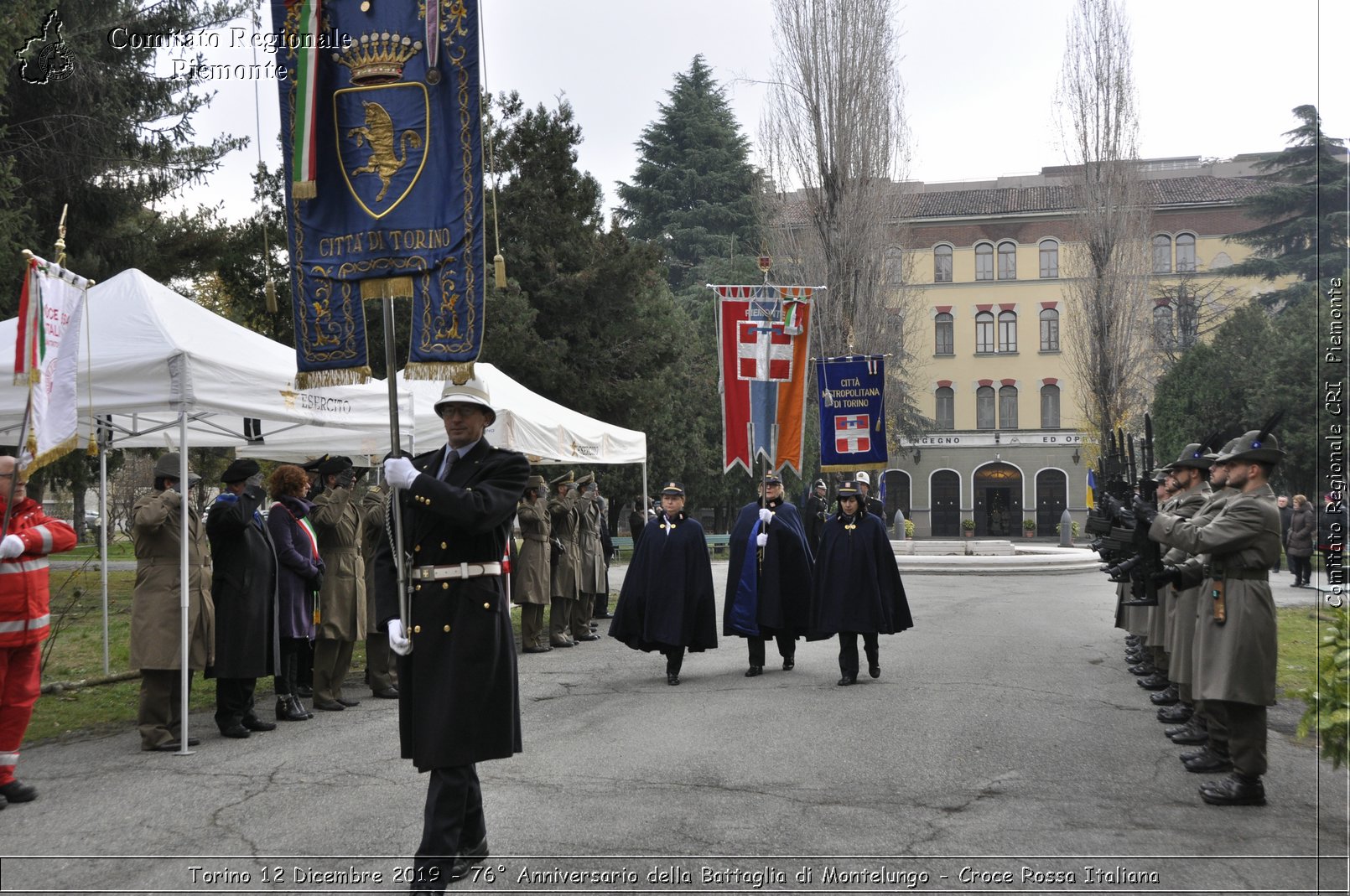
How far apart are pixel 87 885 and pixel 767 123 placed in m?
34.4

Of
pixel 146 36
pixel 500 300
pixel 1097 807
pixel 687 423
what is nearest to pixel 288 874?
pixel 1097 807

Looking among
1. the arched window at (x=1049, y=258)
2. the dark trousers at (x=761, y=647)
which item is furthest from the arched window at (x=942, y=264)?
the dark trousers at (x=761, y=647)

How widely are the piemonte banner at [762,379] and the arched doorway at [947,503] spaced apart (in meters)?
48.5

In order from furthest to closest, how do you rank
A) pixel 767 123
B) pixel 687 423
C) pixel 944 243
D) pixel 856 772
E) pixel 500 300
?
1. pixel 944 243
2. pixel 687 423
3. pixel 767 123
4. pixel 500 300
5. pixel 856 772

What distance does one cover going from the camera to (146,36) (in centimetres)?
1889

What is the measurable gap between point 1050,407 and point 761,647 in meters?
52.9

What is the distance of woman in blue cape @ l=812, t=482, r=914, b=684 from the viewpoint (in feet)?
38.0

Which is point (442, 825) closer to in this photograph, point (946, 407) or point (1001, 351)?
point (946, 407)

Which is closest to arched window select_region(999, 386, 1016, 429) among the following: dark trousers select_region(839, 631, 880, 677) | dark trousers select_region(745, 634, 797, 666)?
dark trousers select_region(745, 634, 797, 666)

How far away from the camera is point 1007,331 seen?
205ft

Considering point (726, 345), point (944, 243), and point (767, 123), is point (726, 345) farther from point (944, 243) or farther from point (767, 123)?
point (944, 243)

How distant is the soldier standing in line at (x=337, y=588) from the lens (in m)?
10.2

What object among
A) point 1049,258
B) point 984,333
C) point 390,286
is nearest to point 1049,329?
point 984,333

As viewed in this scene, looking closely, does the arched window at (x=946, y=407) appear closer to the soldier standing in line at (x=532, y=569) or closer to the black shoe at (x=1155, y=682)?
the soldier standing in line at (x=532, y=569)
